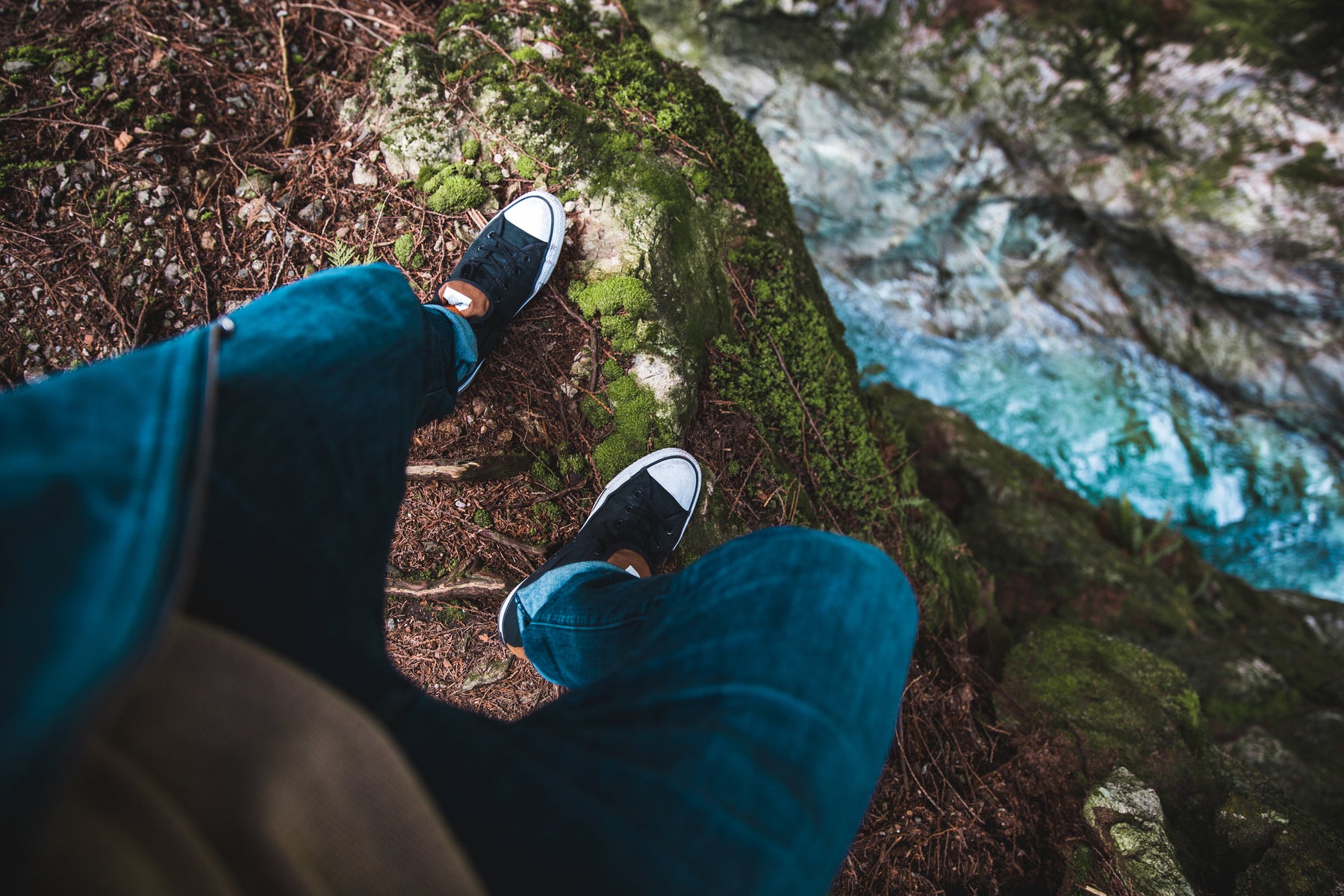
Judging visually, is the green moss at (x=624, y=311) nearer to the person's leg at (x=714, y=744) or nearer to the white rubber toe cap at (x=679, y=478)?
the white rubber toe cap at (x=679, y=478)

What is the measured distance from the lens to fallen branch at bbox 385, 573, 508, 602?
2.38m

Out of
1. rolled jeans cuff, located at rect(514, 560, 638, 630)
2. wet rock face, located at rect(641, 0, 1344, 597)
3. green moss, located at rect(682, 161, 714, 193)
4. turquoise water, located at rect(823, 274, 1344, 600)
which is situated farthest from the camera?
turquoise water, located at rect(823, 274, 1344, 600)

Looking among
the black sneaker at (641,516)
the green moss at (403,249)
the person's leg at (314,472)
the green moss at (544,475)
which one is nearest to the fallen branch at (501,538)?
the black sneaker at (641,516)

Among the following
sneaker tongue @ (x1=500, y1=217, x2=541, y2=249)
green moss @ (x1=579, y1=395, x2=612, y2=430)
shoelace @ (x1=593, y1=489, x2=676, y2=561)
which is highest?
sneaker tongue @ (x1=500, y1=217, x2=541, y2=249)

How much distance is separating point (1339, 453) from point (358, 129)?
1111 cm

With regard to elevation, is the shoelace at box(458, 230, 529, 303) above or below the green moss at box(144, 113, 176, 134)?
below

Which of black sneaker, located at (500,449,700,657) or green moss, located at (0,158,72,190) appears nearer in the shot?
black sneaker, located at (500,449,700,657)

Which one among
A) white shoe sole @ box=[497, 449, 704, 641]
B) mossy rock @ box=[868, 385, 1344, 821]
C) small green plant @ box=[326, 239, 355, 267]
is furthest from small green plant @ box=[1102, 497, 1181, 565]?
small green plant @ box=[326, 239, 355, 267]

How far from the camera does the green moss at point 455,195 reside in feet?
8.79

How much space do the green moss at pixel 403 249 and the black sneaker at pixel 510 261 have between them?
270 millimetres

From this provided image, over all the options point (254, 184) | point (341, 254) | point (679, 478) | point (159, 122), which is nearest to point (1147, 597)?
point (679, 478)

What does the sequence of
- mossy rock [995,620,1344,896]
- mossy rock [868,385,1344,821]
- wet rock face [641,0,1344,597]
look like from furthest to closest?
1. wet rock face [641,0,1344,597]
2. mossy rock [868,385,1344,821]
3. mossy rock [995,620,1344,896]

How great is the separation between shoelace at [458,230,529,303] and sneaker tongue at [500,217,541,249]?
0.06 ft

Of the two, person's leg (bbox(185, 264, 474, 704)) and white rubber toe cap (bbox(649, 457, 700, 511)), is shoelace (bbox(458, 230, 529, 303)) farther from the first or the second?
white rubber toe cap (bbox(649, 457, 700, 511))
